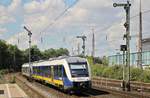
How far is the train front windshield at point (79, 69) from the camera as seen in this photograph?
30520 millimetres

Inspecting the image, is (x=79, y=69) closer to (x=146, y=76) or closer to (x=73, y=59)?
(x=73, y=59)

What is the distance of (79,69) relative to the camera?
3089 cm

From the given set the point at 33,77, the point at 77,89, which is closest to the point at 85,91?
the point at 77,89

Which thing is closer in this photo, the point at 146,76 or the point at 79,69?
→ the point at 79,69

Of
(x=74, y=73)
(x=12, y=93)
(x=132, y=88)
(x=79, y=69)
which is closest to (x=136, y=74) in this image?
(x=132, y=88)

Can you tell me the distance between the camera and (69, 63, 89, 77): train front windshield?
100ft

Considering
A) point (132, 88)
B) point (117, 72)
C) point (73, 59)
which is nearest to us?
point (73, 59)

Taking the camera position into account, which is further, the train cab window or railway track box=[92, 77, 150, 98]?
the train cab window

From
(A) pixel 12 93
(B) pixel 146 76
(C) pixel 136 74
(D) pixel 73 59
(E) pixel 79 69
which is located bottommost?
(A) pixel 12 93

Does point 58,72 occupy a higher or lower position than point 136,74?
higher

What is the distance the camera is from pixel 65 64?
31219mm

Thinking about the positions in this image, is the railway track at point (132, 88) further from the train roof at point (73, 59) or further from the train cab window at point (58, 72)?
the train cab window at point (58, 72)

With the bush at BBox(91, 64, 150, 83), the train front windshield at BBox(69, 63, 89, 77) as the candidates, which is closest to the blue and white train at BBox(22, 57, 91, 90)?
the train front windshield at BBox(69, 63, 89, 77)

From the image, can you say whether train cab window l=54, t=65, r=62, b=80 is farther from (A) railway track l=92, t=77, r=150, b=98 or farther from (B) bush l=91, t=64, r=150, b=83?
(B) bush l=91, t=64, r=150, b=83
